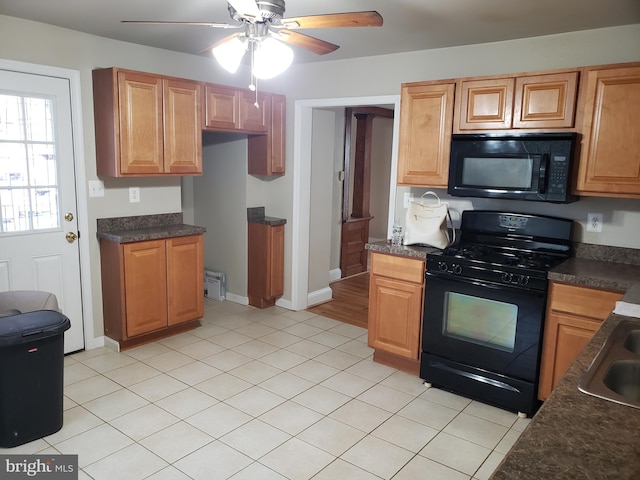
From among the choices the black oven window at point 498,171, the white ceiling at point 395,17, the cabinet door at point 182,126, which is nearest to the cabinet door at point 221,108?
the cabinet door at point 182,126

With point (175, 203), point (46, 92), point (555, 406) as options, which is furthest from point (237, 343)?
point (555, 406)

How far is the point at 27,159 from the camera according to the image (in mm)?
3318

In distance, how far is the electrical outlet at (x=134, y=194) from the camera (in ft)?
12.9

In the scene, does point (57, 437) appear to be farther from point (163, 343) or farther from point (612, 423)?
point (612, 423)

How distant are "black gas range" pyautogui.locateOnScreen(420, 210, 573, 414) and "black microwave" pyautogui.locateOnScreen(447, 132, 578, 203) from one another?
0.37 meters

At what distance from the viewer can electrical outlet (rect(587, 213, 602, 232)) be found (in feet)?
10.1

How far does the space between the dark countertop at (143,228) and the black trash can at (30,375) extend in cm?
111

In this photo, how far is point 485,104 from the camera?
122 inches

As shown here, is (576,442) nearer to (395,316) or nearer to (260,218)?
(395,316)

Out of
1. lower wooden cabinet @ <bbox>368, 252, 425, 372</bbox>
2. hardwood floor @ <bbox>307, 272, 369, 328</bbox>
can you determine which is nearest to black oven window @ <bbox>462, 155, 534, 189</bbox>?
lower wooden cabinet @ <bbox>368, 252, 425, 372</bbox>

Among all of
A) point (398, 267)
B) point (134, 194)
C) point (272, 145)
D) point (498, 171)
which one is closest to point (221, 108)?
point (272, 145)

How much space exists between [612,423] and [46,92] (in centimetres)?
375

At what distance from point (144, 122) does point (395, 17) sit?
6.43ft

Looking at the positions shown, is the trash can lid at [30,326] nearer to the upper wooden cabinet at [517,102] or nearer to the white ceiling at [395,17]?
the white ceiling at [395,17]
